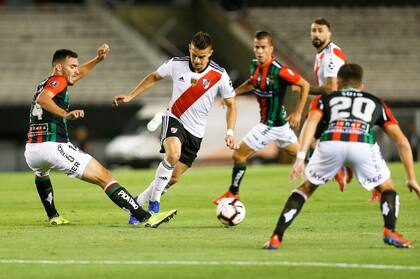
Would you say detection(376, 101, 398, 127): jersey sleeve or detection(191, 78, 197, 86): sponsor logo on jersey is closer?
detection(376, 101, 398, 127): jersey sleeve

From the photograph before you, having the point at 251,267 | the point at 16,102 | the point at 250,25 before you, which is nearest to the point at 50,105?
the point at 251,267

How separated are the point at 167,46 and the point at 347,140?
106ft

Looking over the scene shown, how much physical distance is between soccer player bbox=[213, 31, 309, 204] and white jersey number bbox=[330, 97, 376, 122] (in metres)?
5.21

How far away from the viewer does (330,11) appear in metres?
43.9

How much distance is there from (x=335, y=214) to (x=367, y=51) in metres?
27.9

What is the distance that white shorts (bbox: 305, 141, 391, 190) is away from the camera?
10367 mm

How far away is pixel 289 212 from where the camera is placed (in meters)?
10.3

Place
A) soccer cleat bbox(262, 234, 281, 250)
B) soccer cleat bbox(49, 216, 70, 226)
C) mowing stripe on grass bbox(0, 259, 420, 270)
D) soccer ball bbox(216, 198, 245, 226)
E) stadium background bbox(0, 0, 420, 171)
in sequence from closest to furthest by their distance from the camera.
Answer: mowing stripe on grass bbox(0, 259, 420, 270) < soccer cleat bbox(262, 234, 281, 250) < soccer ball bbox(216, 198, 245, 226) < soccer cleat bbox(49, 216, 70, 226) < stadium background bbox(0, 0, 420, 171)

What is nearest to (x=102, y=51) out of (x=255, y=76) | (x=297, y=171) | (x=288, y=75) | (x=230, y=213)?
(x=230, y=213)

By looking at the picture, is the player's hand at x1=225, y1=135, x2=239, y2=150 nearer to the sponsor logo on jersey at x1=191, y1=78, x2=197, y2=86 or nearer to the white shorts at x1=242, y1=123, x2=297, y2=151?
the sponsor logo on jersey at x1=191, y1=78, x2=197, y2=86

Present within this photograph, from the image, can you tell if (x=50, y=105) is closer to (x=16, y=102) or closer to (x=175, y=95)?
(x=175, y=95)

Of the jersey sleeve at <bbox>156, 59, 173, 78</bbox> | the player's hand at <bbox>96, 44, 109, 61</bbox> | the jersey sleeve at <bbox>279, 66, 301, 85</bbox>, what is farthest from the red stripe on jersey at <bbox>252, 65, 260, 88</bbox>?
the player's hand at <bbox>96, 44, 109, 61</bbox>

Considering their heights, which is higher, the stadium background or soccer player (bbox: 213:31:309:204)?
the stadium background

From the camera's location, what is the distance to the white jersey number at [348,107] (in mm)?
10352
